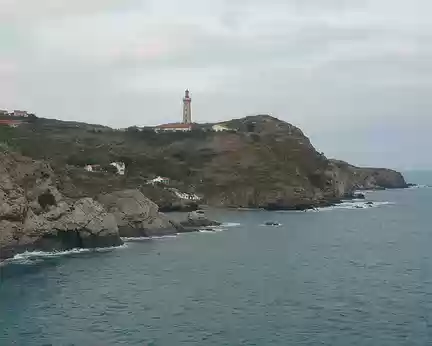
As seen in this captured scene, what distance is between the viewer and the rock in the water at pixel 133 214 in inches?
2923

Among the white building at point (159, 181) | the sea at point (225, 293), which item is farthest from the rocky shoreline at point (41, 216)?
the white building at point (159, 181)

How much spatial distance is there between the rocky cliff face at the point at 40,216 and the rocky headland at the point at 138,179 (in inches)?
4.2

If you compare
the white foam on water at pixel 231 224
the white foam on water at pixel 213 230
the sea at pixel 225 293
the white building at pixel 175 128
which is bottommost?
the sea at pixel 225 293

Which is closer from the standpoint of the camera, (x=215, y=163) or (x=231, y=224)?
(x=231, y=224)

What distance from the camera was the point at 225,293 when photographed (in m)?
45.3

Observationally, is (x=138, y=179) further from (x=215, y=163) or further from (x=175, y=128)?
(x=175, y=128)

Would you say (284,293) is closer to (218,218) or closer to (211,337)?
(211,337)

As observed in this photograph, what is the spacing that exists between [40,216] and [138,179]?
2463 inches

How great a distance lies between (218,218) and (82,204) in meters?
40.7

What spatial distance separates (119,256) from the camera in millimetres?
60688

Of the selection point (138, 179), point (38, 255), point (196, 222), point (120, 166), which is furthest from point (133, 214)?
point (120, 166)

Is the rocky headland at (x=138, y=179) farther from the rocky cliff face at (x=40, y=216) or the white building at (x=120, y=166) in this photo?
the white building at (x=120, y=166)

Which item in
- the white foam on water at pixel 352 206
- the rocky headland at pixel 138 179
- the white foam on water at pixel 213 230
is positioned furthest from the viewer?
the white foam on water at pixel 352 206

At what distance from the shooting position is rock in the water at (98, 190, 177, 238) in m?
74.2
